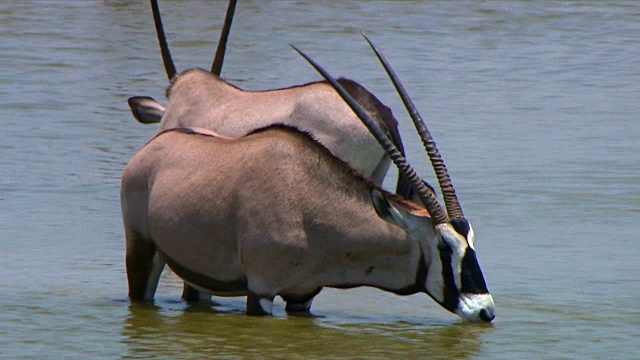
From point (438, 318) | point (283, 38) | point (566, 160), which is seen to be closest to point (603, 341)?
point (438, 318)

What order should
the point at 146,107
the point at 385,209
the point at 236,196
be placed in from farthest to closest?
the point at 146,107
the point at 236,196
the point at 385,209

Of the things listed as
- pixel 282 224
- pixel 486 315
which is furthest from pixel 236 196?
pixel 486 315

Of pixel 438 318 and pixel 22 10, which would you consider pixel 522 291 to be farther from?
pixel 22 10

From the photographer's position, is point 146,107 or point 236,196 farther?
point 146,107

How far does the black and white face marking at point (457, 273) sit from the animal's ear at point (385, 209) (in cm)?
20

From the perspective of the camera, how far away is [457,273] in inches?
300

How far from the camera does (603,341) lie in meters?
7.93

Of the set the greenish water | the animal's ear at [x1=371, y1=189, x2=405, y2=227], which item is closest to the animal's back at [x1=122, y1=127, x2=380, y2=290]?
the animal's ear at [x1=371, y1=189, x2=405, y2=227]

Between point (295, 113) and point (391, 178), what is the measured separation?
375 centimetres

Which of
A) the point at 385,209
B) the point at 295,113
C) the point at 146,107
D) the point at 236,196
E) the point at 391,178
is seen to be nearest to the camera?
the point at 385,209

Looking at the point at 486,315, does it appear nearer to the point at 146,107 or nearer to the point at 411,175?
the point at 411,175

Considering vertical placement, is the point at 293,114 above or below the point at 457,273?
above

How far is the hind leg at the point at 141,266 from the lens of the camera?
27.6 ft

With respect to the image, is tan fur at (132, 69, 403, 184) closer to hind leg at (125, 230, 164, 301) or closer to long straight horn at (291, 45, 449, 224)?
long straight horn at (291, 45, 449, 224)
